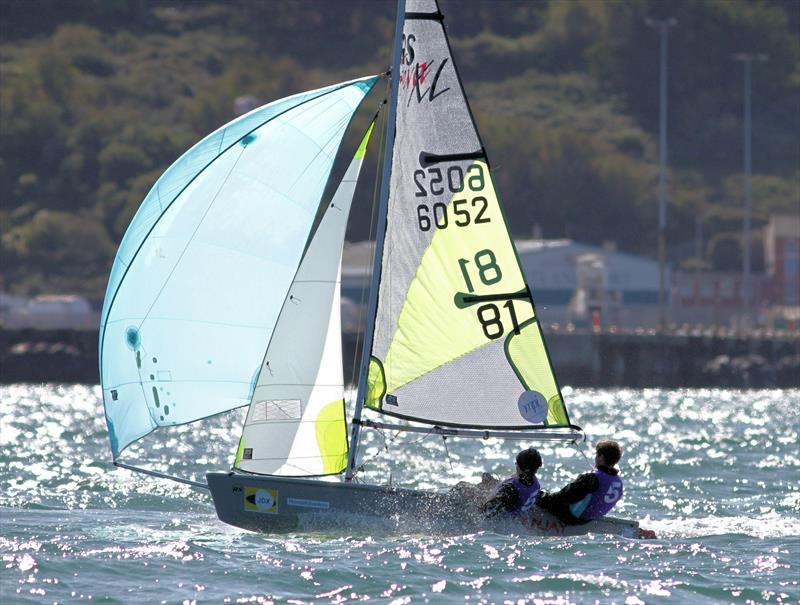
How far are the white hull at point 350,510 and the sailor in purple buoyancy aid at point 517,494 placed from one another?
5.3 inches

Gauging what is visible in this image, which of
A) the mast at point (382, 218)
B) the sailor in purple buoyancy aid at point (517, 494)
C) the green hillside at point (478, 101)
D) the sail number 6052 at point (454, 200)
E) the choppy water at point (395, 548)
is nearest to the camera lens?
the choppy water at point (395, 548)

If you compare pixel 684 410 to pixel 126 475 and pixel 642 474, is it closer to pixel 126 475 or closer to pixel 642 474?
pixel 642 474

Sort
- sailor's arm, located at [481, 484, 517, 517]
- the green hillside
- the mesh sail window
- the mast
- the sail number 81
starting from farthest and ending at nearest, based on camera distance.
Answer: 1. the green hillside
2. the sail number 81
3. the mesh sail window
4. the mast
5. sailor's arm, located at [481, 484, 517, 517]

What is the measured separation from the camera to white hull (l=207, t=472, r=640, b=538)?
14672mm

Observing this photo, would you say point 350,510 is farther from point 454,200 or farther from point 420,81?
point 420,81

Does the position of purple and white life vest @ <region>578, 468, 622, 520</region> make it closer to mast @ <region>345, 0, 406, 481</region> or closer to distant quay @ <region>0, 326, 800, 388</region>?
mast @ <region>345, 0, 406, 481</region>

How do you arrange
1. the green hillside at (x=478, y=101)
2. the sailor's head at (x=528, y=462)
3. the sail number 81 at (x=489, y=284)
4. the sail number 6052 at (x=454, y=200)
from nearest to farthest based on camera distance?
the sailor's head at (x=528, y=462), the sail number 6052 at (x=454, y=200), the sail number 81 at (x=489, y=284), the green hillside at (x=478, y=101)

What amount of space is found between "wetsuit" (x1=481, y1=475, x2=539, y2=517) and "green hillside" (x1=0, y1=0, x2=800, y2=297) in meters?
85.8

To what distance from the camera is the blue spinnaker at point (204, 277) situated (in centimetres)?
1469

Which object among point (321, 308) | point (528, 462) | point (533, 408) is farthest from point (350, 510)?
point (533, 408)

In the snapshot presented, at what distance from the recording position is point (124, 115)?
120 meters

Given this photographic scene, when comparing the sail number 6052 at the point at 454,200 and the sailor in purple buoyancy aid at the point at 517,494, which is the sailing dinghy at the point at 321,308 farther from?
the sailor in purple buoyancy aid at the point at 517,494

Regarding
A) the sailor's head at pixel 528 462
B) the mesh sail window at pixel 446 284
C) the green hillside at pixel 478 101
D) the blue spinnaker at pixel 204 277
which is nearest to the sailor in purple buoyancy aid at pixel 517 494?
the sailor's head at pixel 528 462

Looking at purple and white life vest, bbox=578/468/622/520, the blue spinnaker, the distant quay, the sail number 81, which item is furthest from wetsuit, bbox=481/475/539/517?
the distant quay
